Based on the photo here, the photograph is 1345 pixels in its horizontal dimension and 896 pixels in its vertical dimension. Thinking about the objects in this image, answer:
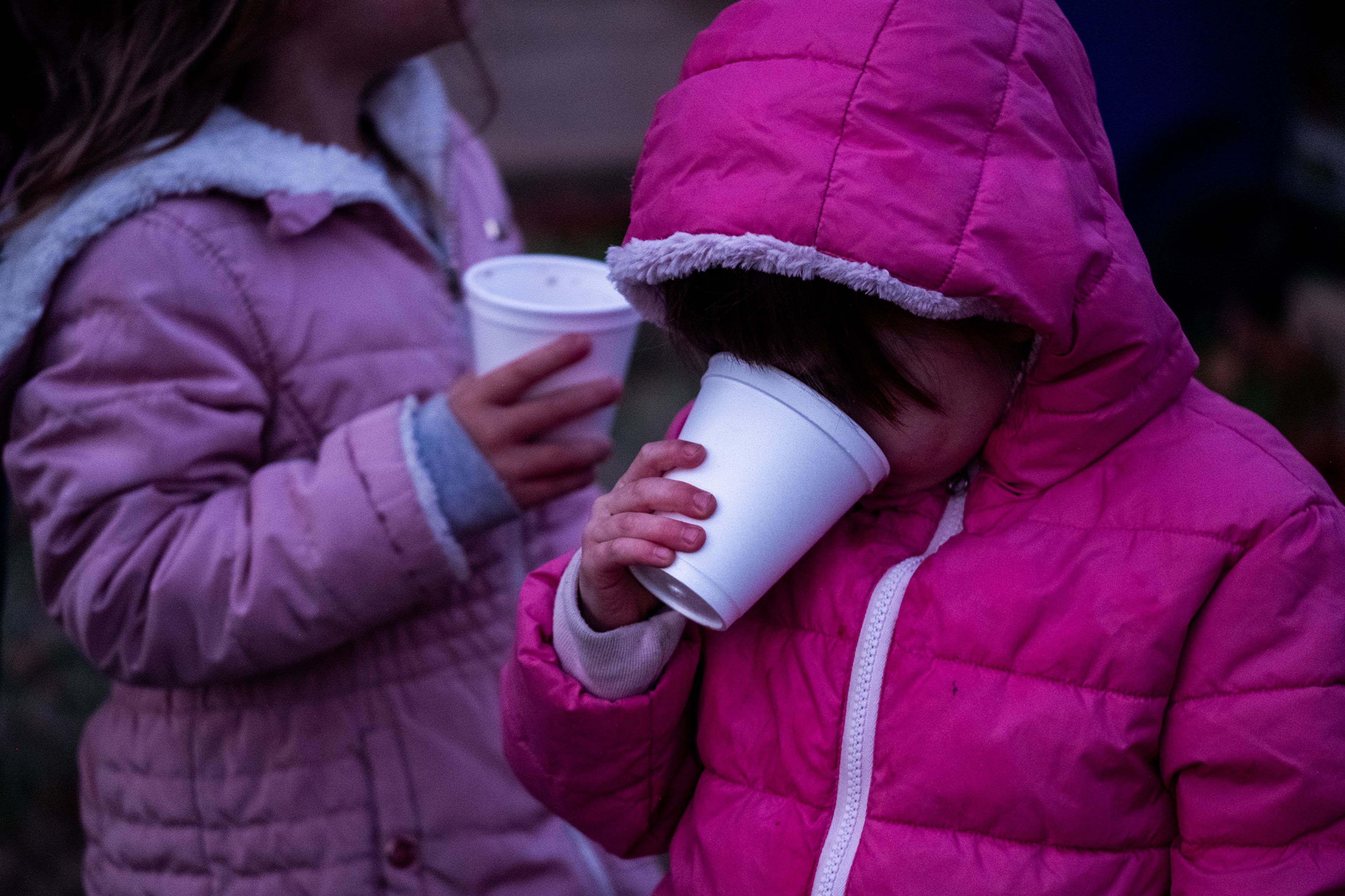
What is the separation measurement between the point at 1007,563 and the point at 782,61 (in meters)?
0.57

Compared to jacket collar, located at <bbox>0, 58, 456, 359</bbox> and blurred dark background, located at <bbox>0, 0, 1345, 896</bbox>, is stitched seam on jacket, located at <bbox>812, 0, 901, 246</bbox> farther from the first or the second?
jacket collar, located at <bbox>0, 58, 456, 359</bbox>

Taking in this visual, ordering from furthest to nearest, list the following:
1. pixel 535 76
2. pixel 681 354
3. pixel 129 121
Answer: pixel 535 76 → pixel 129 121 → pixel 681 354

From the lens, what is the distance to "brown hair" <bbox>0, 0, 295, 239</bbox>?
5.50 ft

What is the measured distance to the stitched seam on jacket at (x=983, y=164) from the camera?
108 centimetres

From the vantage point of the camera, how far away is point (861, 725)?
1.25 metres

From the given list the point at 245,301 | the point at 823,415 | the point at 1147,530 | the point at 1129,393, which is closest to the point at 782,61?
the point at 823,415

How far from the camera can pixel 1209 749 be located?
1134 millimetres

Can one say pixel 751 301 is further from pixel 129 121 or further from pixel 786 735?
pixel 129 121

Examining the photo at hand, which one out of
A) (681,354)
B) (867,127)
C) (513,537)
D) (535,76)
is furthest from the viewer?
(535,76)

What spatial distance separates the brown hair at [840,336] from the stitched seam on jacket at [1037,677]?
256 millimetres

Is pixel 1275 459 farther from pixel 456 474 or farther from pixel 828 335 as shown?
pixel 456 474

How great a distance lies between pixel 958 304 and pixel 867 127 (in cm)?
19

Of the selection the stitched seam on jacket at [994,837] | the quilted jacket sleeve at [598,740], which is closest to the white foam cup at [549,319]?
the quilted jacket sleeve at [598,740]

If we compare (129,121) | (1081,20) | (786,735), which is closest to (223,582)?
(129,121)
